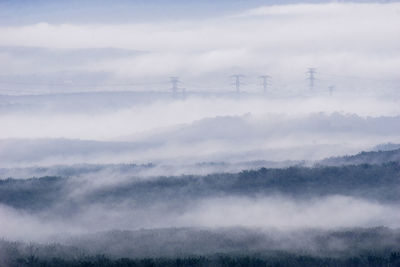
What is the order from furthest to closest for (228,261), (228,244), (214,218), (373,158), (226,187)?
(373,158) < (226,187) < (214,218) < (228,244) < (228,261)

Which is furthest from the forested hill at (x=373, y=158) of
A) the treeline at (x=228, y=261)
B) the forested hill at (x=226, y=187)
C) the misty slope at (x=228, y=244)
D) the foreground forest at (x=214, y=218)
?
the treeline at (x=228, y=261)

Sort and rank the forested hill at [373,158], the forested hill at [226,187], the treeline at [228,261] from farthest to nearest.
→ 1. the forested hill at [373,158]
2. the forested hill at [226,187]
3. the treeline at [228,261]

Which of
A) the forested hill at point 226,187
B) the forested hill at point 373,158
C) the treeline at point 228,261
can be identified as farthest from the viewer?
the forested hill at point 373,158

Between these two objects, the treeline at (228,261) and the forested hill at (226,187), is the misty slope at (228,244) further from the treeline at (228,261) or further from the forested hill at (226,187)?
the forested hill at (226,187)

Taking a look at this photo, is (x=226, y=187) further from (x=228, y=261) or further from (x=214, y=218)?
(x=228, y=261)

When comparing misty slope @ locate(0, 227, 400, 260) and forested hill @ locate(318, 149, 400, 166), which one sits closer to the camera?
misty slope @ locate(0, 227, 400, 260)

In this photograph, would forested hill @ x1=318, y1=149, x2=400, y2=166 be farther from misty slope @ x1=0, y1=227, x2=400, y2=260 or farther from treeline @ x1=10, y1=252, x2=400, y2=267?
treeline @ x1=10, y1=252, x2=400, y2=267

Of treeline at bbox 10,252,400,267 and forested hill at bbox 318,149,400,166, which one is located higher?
forested hill at bbox 318,149,400,166

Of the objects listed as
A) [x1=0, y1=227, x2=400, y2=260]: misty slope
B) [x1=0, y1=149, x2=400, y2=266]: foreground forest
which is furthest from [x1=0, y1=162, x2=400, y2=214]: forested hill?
[x1=0, y1=227, x2=400, y2=260]: misty slope

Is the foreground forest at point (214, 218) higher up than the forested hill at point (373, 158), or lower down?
lower down

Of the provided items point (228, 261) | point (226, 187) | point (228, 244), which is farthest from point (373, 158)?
point (228, 261)

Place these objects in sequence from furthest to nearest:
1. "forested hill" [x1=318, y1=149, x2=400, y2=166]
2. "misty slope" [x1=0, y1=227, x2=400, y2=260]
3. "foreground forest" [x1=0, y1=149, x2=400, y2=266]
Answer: "forested hill" [x1=318, y1=149, x2=400, y2=166]
"misty slope" [x1=0, y1=227, x2=400, y2=260]
"foreground forest" [x1=0, y1=149, x2=400, y2=266]

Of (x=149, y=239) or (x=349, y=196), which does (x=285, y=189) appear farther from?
(x=149, y=239)
